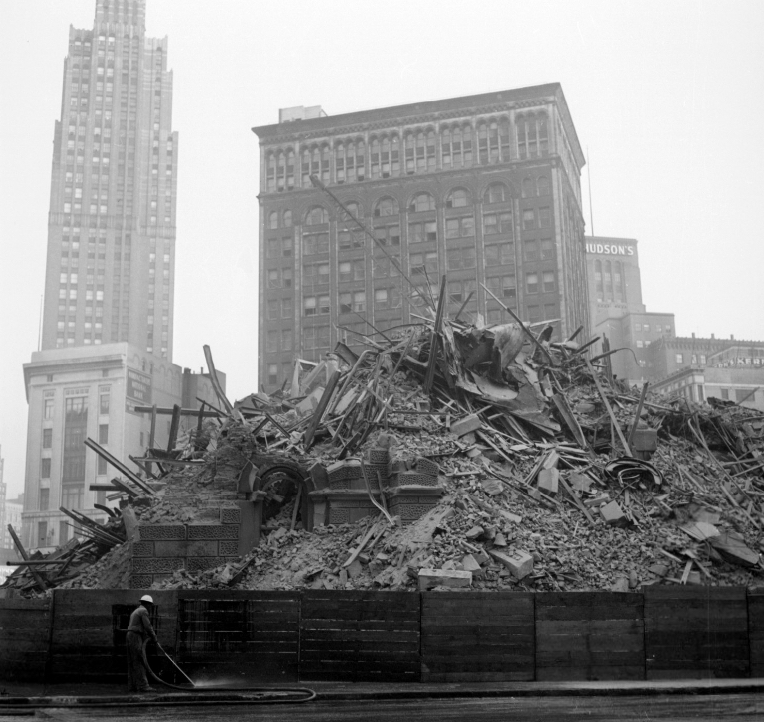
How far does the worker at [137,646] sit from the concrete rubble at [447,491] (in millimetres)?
3717

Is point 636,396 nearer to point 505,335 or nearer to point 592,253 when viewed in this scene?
point 505,335


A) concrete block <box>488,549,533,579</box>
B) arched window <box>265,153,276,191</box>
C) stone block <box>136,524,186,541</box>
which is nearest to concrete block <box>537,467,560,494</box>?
concrete block <box>488,549,533,579</box>

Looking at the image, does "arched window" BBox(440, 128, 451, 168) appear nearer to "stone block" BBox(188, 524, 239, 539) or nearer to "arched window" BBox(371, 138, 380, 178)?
"arched window" BBox(371, 138, 380, 178)

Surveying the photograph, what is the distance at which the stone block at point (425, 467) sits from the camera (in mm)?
19438

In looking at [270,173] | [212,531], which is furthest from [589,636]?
[270,173]

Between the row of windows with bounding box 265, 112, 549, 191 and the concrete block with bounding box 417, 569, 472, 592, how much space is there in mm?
91119

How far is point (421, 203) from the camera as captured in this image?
4112 inches

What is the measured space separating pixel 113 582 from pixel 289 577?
3.81 meters

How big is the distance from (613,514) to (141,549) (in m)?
9.59

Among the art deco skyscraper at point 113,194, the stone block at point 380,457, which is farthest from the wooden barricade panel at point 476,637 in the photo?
the art deco skyscraper at point 113,194

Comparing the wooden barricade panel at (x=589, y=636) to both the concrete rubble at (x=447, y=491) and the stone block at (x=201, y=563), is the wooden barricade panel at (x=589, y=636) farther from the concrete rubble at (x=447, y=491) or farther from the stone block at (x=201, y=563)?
the stone block at (x=201, y=563)

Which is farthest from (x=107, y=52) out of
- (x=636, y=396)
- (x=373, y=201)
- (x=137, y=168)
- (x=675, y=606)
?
(x=675, y=606)

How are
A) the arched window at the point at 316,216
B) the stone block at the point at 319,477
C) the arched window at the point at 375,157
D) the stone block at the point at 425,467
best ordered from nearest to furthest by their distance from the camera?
the stone block at the point at 425,467 → the stone block at the point at 319,477 → the arched window at the point at 316,216 → the arched window at the point at 375,157

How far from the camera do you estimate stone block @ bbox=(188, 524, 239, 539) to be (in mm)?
18922
